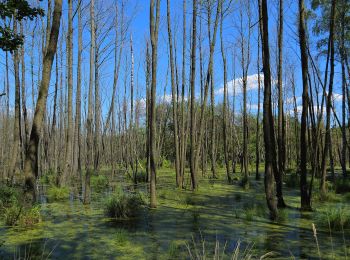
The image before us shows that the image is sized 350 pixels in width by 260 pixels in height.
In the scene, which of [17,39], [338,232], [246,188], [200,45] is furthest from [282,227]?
[200,45]

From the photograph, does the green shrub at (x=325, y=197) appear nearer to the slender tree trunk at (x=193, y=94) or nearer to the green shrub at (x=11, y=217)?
the slender tree trunk at (x=193, y=94)

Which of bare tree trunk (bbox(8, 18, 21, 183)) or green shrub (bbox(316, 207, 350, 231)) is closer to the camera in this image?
green shrub (bbox(316, 207, 350, 231))

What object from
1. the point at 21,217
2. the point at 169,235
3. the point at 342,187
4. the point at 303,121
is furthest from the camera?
the point at 342,187

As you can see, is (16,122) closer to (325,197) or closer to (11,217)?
(11,217)

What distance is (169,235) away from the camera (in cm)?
576

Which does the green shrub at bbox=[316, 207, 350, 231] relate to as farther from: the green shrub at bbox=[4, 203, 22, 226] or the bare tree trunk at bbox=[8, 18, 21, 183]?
the bare tree trunk at bbox=[8, 18, 21, 183]

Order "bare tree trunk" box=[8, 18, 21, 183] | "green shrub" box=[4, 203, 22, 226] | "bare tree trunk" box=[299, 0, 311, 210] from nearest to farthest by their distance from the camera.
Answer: "green shrub" box=[4, 203, 22, 226] → "bare tree trunk" box=[299, 0, 311, 210] → "bare tree trunk" box=[8, 18, 21, 183]

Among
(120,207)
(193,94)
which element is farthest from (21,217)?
(193,94)

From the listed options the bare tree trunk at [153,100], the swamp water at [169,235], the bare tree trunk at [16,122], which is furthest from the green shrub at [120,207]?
Answer: the bare tree trunk at [16,122]

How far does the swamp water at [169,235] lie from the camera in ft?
15.4

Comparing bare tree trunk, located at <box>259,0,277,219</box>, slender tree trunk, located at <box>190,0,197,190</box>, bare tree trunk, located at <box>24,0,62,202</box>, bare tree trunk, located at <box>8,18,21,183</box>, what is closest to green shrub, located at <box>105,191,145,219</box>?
bare tree trunk, located at <box>24,0,62,202</box>

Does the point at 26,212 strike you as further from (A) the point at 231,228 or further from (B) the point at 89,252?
(A) the point at 231,228

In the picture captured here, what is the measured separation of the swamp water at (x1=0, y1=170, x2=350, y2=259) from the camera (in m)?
4.70

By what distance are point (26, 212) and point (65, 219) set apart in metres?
0.91
